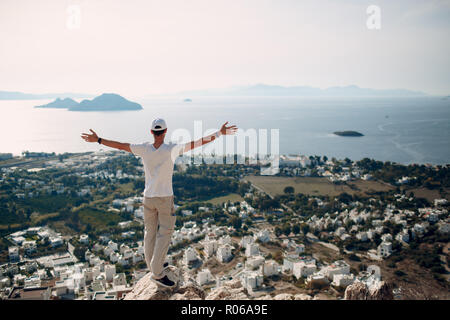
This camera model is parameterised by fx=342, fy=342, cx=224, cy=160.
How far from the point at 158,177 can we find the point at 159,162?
8 cm

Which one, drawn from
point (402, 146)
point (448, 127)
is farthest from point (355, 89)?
point (402, 146)

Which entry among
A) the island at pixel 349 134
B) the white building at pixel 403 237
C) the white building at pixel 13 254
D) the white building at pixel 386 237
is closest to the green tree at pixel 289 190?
the white building at pixel 386 237

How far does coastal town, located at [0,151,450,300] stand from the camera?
26.7 ft

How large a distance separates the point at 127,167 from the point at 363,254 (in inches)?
593

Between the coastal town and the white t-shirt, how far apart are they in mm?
987

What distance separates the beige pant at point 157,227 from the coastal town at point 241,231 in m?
0.67

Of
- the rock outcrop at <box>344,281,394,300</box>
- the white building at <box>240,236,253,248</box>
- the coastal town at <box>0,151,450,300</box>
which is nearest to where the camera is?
the rock outcrop at <box>344,281,394,300</box>

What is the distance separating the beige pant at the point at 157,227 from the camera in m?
1.84

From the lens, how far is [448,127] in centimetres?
3469

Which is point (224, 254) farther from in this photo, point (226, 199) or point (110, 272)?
point (226, 199)

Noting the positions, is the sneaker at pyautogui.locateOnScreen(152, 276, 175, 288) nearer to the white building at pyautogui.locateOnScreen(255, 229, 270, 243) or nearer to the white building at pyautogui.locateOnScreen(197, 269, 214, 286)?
the white building at pyautogui.locateOnScreen(197, 269, 214, 286)

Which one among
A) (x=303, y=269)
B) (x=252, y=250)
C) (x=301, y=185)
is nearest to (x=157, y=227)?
(x=303, y=269)

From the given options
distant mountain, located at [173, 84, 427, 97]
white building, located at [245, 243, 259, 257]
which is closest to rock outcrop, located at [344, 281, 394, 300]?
white building, located at [245, 243, 259, 257]

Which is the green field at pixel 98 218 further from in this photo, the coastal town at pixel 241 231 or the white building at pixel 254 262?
the white building at pixel 254 262
